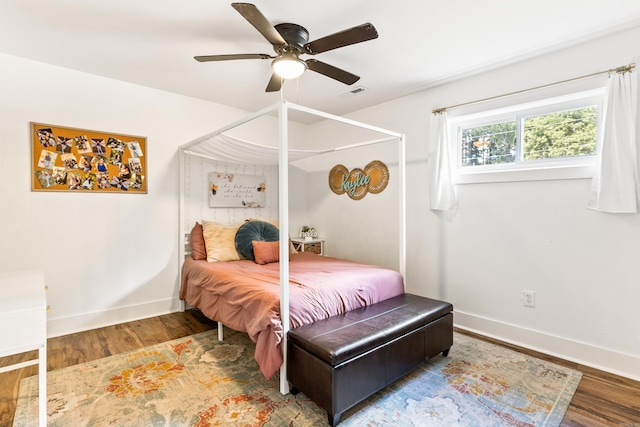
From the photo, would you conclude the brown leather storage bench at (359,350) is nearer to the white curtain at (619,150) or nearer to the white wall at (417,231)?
the white wall at (417,231)

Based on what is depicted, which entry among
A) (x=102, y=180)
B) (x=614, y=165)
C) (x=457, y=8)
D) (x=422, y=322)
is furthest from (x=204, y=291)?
(x=614, y=165)

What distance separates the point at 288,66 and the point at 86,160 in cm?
221

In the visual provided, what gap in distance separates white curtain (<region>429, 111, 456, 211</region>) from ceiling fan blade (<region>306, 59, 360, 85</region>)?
1184mm

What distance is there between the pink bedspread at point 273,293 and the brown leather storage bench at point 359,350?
10 centimetres

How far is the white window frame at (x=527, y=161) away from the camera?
2.39 m

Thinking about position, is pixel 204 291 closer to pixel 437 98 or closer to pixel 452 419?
pixel 452 419

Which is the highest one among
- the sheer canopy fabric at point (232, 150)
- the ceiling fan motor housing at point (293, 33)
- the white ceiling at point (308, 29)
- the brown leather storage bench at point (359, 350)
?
the white ceiling at point (308, 29)

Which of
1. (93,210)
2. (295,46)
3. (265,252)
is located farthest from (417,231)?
(93,210)

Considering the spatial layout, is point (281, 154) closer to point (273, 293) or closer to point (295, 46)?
point (295, 46)

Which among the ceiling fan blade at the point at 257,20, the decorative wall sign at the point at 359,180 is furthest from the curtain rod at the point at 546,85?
the ceiling fan blade at the point at 257,20

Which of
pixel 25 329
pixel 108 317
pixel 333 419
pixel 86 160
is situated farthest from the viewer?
pixel 108 317

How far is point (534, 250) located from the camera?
2.60 m

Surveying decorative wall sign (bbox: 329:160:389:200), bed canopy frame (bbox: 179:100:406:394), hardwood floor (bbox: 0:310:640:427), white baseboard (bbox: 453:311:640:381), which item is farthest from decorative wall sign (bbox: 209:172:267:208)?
white baseboard (bbox: 453:311:640:381)

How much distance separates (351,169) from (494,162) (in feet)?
5.58
